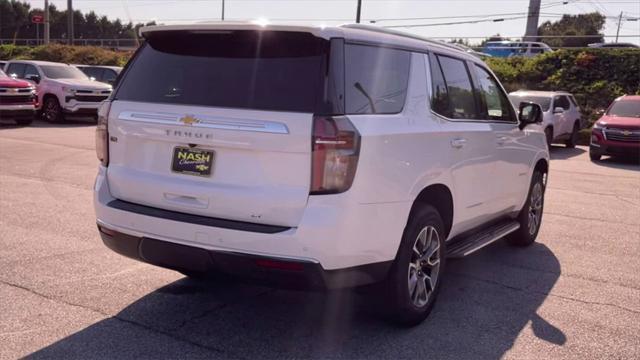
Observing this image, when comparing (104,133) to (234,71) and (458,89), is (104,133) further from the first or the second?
(458,89)

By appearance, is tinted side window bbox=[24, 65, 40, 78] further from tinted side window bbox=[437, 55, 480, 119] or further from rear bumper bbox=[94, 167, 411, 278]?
rear bumper bbox=[94, 167, 411, 278]

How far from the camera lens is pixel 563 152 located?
1873 centimetres

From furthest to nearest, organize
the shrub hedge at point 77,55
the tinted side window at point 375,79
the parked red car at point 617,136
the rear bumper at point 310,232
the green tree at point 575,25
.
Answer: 1. the green tree at point 575,25
2. the shrub hedge at point 77,55
3. the parked red car at point 617,136
4. the tinted side window at point 375,79
5. the rear bumper at point 310,232

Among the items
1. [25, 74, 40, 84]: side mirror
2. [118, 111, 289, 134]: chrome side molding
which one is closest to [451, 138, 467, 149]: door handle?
[118, 111, 289, 134]: chrome side molding

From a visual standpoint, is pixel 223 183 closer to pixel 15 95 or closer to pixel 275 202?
pixel 275 202

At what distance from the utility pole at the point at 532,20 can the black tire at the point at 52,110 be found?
86.9 ft

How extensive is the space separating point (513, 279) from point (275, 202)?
2952 mm

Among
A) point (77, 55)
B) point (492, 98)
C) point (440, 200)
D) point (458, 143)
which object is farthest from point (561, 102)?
point (77, 55)

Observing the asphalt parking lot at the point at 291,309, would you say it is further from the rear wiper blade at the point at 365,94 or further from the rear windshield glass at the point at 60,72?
the rear windshield glass at the point at 60,72

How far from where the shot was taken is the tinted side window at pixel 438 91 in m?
4.69

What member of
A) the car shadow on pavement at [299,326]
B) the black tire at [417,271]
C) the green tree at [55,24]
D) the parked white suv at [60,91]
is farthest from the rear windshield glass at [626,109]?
the green tree at [55,24]

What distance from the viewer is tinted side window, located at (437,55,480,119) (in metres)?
4.99

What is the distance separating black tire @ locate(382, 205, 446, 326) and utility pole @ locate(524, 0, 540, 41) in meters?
34.7

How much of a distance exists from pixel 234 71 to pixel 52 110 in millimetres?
18367
